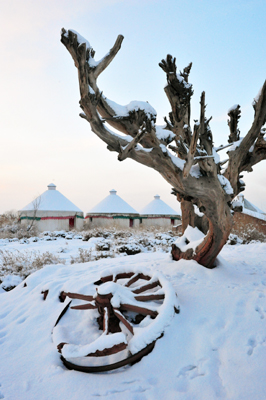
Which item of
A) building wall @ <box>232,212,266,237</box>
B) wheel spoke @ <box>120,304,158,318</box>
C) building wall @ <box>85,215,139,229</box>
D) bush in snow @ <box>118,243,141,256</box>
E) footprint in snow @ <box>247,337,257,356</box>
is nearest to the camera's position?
footprint in snow @ <box>247,337,257,356</box>

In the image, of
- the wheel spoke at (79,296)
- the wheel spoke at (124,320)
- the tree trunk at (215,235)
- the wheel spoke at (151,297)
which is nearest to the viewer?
the wheel spoke at (124,320)

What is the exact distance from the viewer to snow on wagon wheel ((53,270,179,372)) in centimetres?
199

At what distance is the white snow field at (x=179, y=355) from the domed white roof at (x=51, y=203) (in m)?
16.2

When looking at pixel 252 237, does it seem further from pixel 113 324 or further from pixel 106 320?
pixel 106 320

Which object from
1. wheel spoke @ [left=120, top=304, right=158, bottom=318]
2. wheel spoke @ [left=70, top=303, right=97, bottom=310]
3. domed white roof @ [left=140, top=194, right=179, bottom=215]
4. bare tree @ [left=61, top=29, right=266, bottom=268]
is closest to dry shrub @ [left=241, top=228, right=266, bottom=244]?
bare tree @ [left=61, top=29, right=266, bottom=268]

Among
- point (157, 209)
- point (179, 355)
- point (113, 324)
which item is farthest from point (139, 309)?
point (157, 209)

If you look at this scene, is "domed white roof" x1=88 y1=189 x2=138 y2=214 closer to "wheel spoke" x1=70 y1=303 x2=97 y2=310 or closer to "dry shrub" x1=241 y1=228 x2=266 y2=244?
"dry shrub" x1=241 y1=228 x2=266 y2=244

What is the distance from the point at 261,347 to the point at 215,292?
36.8 inches

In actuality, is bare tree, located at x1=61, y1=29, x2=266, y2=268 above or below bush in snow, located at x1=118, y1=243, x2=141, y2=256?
above

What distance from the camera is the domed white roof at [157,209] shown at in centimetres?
2292

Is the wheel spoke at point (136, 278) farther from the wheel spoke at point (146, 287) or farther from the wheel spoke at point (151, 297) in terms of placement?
the wheel spoke at point (151, 297)

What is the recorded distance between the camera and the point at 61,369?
198cm

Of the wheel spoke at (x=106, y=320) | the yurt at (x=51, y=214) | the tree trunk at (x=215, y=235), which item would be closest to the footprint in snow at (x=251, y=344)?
the wheel spoke at (x=106, y=320)

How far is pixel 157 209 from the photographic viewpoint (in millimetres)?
23219
